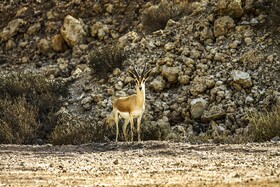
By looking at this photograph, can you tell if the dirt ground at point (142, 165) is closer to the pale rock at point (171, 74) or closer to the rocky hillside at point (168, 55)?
the rocky hillside at point (168, 55)

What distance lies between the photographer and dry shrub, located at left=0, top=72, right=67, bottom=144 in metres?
16.5

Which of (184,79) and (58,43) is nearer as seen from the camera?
(184,79)

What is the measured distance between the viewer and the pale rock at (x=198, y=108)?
1684 cm

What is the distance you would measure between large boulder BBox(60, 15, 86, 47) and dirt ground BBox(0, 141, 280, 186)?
32.9 ft

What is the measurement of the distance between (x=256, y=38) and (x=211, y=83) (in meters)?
2.38

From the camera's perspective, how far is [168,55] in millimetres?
18859

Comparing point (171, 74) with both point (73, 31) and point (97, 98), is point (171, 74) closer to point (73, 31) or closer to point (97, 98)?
point (97, 98)

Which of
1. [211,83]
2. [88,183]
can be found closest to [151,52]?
[211,83]

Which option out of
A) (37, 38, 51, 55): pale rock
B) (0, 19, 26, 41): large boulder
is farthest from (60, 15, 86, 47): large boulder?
(0, 19, 26, 41): large boulder

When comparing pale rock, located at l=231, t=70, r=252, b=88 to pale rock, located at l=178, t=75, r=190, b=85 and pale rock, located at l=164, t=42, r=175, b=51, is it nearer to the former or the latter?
pale rock, located at l=178, t=75, r=190, b=85

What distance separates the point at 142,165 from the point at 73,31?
45.8 feet

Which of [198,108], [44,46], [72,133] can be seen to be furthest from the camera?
[44,46]

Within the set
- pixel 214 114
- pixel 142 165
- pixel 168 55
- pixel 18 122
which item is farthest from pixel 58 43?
pixel 142 165

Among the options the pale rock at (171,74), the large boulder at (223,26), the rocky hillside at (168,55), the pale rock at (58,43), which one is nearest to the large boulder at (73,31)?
the rocky hillside at (168,55)
